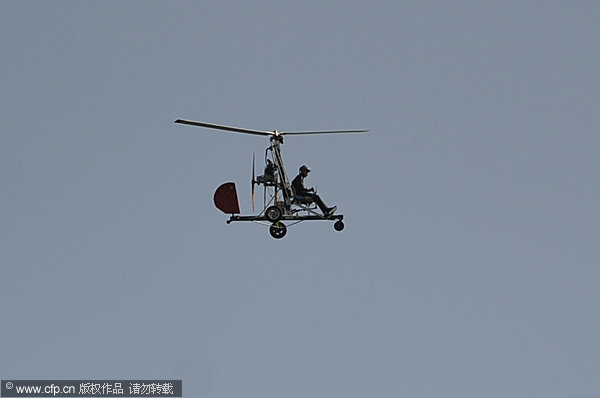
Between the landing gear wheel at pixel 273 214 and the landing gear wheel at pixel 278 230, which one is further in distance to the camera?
the landing gear wheel at pixel 278 230

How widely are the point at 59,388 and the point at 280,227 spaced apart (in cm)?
845

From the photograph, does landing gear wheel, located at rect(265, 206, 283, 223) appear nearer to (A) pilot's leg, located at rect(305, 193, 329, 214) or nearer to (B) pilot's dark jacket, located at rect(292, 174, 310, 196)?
(B) pilot's dark jacket, located at rect(292, 174, 310, 196)

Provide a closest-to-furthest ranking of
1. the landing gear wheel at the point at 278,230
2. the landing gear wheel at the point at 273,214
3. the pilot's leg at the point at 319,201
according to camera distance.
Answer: the landing gear wheel at the point at 273,214, the pilot's leg at the point at 319,201, the landing gear wheel at the point at 278,230

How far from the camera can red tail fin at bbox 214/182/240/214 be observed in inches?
1791

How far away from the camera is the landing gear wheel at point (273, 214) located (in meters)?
45.4

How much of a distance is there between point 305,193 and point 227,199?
2450mm

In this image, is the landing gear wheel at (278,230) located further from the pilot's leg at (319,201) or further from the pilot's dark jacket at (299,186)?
the pilot's leg at (319,201)

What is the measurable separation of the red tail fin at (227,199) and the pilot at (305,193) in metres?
1.92

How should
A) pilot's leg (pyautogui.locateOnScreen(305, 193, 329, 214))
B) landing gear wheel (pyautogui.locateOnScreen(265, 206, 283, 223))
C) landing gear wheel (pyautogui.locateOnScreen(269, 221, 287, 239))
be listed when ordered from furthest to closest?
1. landing gear wheel (pyautogui.locateOnScreen(269, 221, 287, 239))
2. pilot's leg (pyautogui.locateOnScreen(305, 193, 329, 214))
3. landing gear wheel (pyautogui.locateOnScreen(265, 206, 283, 223))

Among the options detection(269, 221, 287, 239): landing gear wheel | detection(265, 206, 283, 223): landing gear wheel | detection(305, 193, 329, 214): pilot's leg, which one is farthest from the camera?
detection(269, 221, 287, 239): landing gear wheel

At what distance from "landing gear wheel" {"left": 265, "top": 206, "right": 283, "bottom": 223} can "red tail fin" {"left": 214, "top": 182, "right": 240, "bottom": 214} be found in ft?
3.08

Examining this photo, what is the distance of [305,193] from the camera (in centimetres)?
4578

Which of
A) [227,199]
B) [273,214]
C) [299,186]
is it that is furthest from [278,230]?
[227,199]

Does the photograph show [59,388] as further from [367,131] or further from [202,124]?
[367,131]
